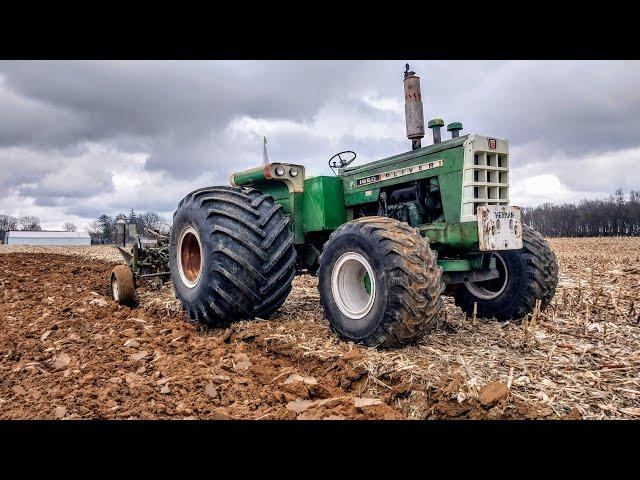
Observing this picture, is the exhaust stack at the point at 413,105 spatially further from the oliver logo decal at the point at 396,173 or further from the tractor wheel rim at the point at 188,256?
the tractor wheel rim at the point at 188,256

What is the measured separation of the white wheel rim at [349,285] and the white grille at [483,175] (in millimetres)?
1204

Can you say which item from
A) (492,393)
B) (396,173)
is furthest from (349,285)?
(492,393)

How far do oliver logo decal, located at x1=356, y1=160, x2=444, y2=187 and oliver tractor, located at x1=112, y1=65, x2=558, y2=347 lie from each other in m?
0.01

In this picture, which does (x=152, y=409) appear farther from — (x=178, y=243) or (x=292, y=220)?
(x=292, y=220)

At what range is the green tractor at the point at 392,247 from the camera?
13.7 feet

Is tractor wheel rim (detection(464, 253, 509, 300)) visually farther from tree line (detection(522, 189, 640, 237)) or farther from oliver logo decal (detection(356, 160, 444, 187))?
tree line (detection(522, 189, 640, 237))

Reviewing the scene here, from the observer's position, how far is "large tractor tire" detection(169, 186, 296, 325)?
5.01 meters

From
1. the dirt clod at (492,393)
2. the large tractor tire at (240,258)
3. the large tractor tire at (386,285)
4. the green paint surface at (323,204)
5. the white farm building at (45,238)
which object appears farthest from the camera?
the white farm building at (45,238)

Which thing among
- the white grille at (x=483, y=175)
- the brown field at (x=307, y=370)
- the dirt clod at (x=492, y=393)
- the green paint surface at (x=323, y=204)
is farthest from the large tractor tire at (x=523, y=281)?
the dirt clod at (x=492, y=393)

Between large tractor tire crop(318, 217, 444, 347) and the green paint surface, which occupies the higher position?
the green paint surface

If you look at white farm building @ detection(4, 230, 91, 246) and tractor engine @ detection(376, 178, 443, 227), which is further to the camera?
white farm building @ detection(4, 230, 91, 246)

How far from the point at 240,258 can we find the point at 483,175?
8.67 ft

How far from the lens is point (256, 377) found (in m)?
3.85

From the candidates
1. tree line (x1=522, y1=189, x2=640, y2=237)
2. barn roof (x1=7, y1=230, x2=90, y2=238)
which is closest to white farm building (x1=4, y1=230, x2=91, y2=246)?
barn roof (x1=7, y1=230, x2=90, y2=238)
